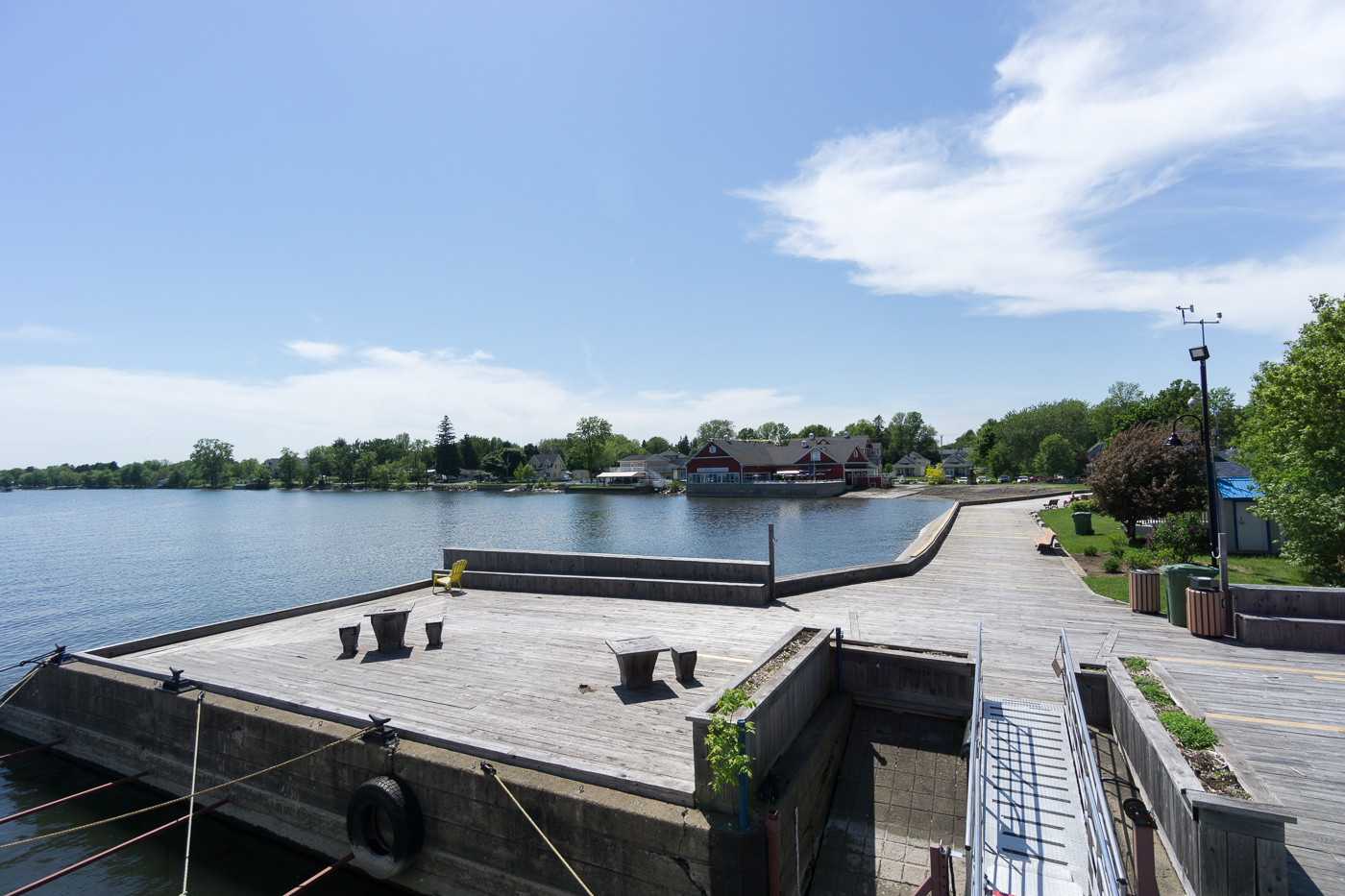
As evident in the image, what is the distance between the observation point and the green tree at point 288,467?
160 m

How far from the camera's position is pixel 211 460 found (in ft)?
557

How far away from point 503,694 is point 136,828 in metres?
6.34

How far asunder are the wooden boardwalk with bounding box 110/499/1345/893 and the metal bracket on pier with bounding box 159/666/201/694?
1.10ft

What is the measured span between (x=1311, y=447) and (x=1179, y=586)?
8917 millimetres

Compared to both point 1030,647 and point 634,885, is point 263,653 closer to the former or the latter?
point 634,885

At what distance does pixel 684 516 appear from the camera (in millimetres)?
60062

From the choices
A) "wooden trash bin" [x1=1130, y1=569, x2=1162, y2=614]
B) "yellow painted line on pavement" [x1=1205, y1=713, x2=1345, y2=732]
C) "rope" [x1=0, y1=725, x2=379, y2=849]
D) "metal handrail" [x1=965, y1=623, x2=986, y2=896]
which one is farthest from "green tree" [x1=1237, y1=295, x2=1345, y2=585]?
"rope" [x1=0, y1=725, x2=379, y2=849]

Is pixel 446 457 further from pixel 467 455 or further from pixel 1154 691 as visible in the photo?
pixel 1154 691

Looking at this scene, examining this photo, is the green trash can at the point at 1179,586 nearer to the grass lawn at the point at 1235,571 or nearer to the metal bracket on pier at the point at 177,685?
the grass lawn at the point at 1235,571

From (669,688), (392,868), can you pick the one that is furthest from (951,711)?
(392,868)

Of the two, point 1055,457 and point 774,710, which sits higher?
point 1055,457

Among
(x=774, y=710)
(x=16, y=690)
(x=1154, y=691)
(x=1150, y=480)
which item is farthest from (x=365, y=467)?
(x=1154, y=691)

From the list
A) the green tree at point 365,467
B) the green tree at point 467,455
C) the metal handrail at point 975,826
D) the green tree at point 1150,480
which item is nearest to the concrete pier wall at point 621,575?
the metal handrail at point 975,826

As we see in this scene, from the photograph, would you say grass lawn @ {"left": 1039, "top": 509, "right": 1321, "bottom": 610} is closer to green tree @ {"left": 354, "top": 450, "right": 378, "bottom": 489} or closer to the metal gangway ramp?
the metal gangway ramp
